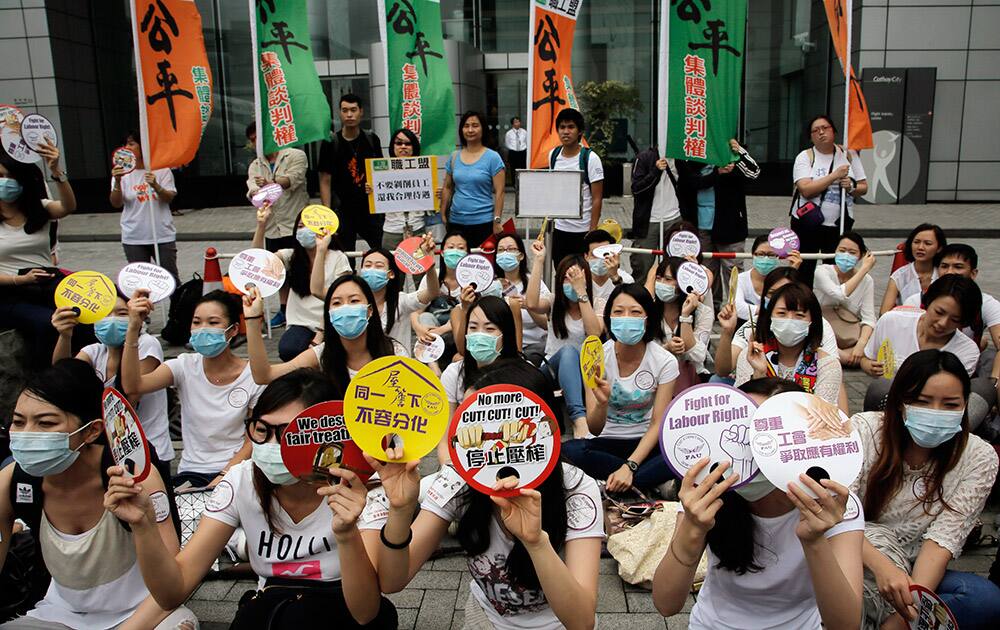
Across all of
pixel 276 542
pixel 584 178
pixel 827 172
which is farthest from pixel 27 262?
pixel 827 172

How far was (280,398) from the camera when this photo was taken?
2.53 meters

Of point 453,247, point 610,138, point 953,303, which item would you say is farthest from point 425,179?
point 610,138

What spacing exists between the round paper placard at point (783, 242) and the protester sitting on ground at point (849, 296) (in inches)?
23.5

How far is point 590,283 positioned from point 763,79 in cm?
1596

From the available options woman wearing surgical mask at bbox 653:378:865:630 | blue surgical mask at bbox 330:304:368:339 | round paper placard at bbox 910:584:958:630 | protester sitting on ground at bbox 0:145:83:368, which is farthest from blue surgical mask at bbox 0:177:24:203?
round paper placard at bbox 910:584:958:630

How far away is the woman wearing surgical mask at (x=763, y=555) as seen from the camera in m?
1.97

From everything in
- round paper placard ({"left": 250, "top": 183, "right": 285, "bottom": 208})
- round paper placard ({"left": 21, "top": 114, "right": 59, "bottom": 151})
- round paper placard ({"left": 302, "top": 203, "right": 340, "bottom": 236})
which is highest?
round paper placard ({"left": 21, "top": 114, "right": 59, "bottom": 151})

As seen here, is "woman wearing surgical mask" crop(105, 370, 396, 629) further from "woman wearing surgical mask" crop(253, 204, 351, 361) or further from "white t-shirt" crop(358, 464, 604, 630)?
"woman wearing surgical mask" crop(253, 204, 351, 361)

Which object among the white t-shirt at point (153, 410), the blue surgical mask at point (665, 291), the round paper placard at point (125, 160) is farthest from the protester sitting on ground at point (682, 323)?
the round paper placard at point (125, 160)

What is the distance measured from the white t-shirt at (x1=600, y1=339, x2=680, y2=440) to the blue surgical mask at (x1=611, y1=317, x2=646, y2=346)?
0.20 meters

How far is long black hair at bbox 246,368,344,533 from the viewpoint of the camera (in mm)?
2512

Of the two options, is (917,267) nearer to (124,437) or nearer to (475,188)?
(475,188)

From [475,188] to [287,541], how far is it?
16.2ft

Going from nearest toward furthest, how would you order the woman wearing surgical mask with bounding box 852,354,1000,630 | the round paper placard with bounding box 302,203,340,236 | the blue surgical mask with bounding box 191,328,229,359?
the woman wearing surgical mask with bounding box 852,354,1000,630
the blue surgical mask with bounding box 191,328,229,359
the round paper placard with bounding box 302,203,340,236
